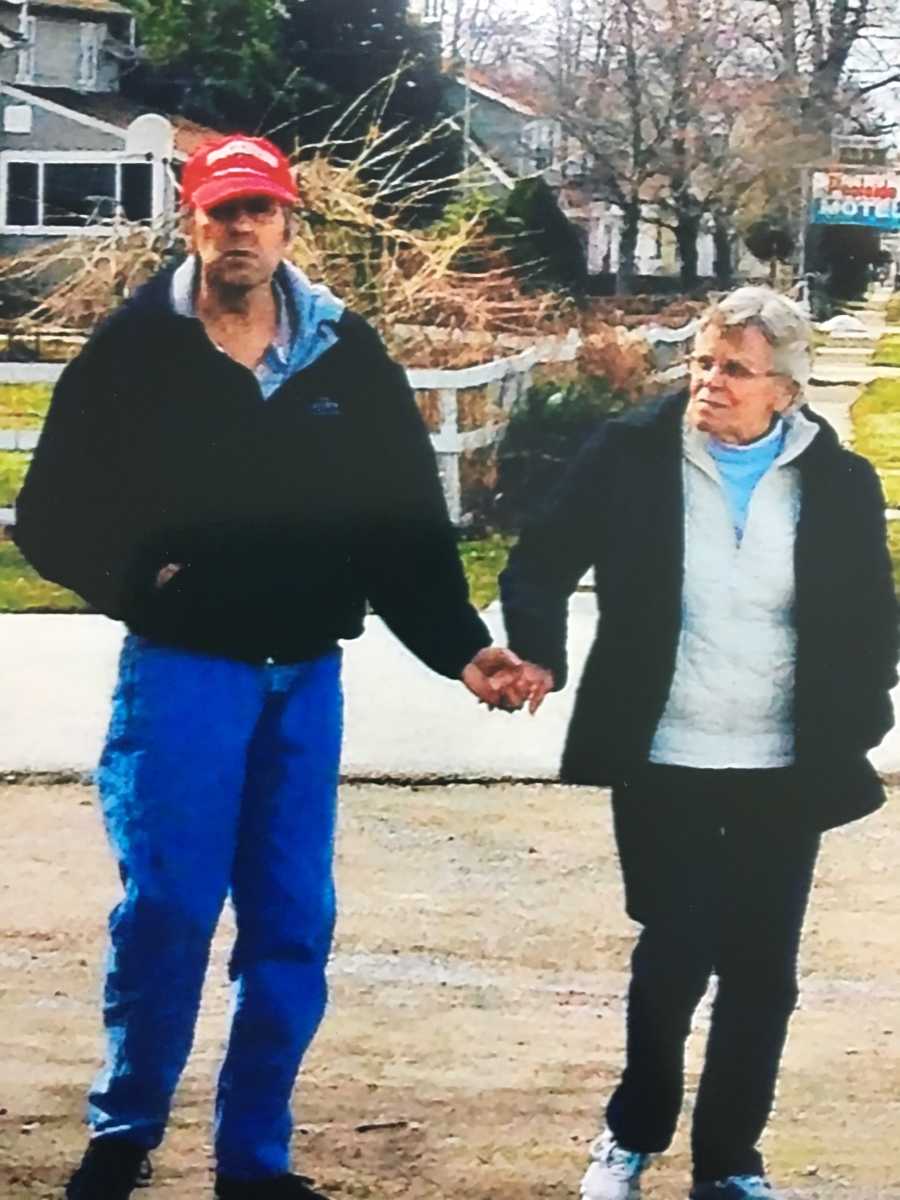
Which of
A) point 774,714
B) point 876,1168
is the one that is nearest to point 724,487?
point 774,714

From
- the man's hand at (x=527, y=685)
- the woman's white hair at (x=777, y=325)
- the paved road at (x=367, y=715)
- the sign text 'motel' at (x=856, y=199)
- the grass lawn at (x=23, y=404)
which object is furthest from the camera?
the sign text 'motel' at (x=856, y=199)

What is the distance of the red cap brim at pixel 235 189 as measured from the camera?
1949mm

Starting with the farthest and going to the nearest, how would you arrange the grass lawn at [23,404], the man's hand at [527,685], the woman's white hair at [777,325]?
the grass lawn at [23,404]
the man's hand at [527,685]
the woman's white hair at [777,325]

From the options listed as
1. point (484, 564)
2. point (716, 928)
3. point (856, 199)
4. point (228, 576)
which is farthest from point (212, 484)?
point (856, 199)

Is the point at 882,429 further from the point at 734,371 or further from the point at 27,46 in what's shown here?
the point at 27,46

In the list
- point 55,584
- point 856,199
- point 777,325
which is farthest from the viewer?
point 856,199

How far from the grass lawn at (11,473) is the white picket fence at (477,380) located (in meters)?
0.01

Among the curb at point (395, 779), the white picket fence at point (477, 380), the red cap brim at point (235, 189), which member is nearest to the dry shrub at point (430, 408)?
the white picket fence at point (477, 380)

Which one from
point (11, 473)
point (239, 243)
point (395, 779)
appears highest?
point (239, 243)

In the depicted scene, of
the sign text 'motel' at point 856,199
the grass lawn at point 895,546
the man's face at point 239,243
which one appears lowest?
the grass lawn at point 895,546

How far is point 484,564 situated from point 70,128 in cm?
83

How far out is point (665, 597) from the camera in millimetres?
1915

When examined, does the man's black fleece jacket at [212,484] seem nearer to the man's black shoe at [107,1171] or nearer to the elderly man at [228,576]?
the elderly man at [228,576]

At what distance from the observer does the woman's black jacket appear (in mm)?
1913
